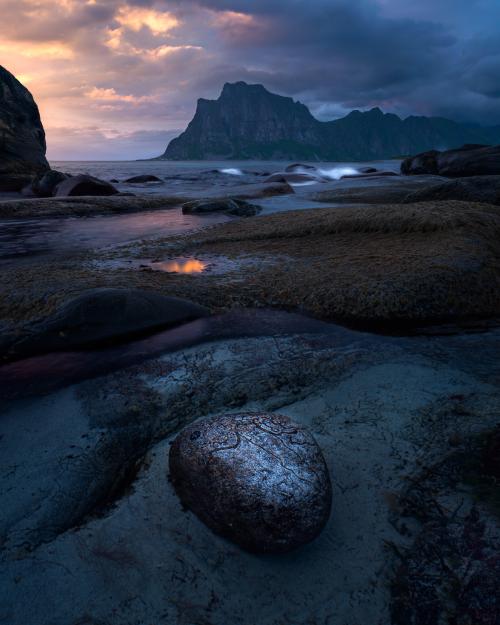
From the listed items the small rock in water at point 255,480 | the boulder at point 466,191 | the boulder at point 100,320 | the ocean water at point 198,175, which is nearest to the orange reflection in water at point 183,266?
the boulder at point 100,320

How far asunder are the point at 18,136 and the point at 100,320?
1996 centimetres

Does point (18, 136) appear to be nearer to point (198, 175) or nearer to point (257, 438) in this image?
point (198, 175)

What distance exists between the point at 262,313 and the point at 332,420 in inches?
54.9

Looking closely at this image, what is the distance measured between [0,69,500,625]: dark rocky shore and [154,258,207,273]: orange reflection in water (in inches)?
5.2

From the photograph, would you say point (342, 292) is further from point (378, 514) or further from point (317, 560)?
point (317, 560)

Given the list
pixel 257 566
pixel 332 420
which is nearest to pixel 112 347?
pixel 332 420

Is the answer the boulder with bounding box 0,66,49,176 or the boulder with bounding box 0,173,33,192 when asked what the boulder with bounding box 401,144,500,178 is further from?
the boulder with bounding box 0,66,49,176

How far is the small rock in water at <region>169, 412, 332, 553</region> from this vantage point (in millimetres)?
1445

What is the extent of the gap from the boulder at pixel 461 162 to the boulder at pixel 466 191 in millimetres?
10509

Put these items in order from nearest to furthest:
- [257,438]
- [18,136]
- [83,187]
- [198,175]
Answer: [257,438] → [83,187] → [18,136] → [198,175]

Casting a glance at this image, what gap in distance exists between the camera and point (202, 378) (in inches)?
97.5

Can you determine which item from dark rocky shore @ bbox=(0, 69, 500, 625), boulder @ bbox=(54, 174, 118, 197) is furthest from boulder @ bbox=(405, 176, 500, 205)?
boulder @ bbox=(54, 174, 118, 197)

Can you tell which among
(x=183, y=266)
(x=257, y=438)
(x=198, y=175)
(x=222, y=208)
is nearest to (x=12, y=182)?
(x=222, y=208)

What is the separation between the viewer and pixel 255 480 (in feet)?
5.00
